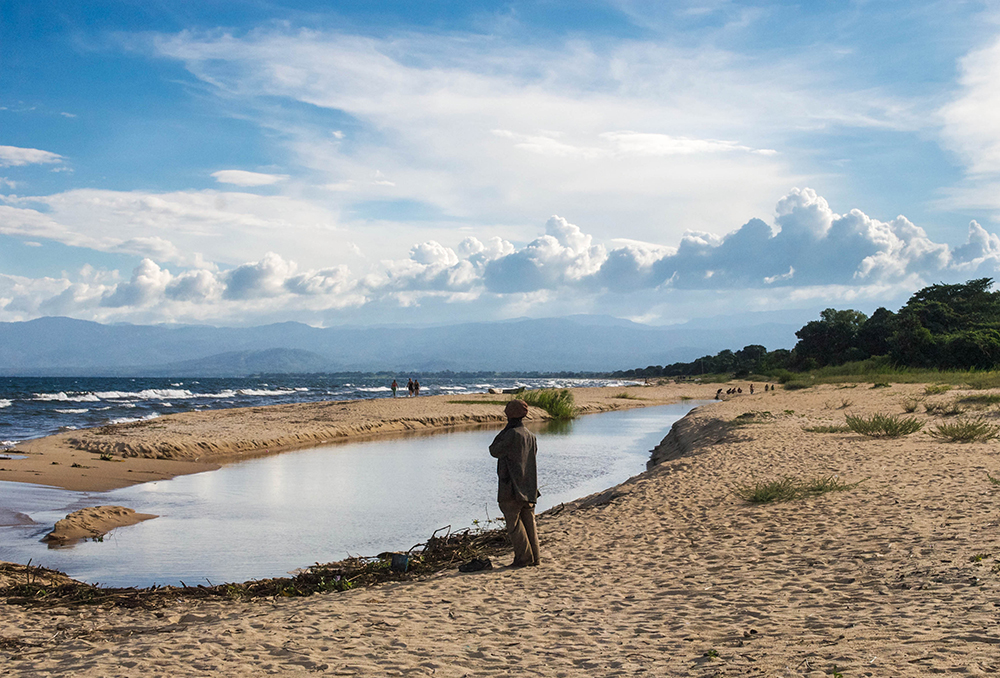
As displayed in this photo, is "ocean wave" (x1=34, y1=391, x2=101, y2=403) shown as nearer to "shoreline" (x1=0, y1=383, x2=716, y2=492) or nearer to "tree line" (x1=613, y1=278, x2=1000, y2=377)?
"shoreline" (x1=0, y1=383, x2=716, y2=492)

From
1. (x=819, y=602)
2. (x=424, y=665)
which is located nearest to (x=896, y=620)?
(x=819, y=602)

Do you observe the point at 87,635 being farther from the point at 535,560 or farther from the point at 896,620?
the point at 896,620

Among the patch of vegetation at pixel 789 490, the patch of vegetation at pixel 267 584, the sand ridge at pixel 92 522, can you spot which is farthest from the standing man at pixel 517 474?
the sand ridge at pixel 92 522

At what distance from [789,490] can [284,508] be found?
31.0 ft

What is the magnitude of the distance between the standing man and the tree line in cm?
4566

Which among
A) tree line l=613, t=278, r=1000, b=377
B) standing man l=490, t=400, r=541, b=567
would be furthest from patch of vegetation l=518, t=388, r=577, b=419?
standing man l=490, t=400, r=541, b=567

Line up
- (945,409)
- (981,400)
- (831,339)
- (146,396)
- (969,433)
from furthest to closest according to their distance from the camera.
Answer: (831,339) < (146,396) < (981,400) < (945,409) < (969,433)

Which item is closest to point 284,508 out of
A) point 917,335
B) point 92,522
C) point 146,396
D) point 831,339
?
point 92,522

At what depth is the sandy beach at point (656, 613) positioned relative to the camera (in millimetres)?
5176

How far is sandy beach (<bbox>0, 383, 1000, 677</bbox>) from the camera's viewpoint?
17.0 ft

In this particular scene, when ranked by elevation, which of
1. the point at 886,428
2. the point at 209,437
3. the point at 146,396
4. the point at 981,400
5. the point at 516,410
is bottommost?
the point at 146,396

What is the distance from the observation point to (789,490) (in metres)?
11.3

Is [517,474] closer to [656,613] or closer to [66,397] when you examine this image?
[656,613]

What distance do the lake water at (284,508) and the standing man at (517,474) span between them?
2910 millimetres
